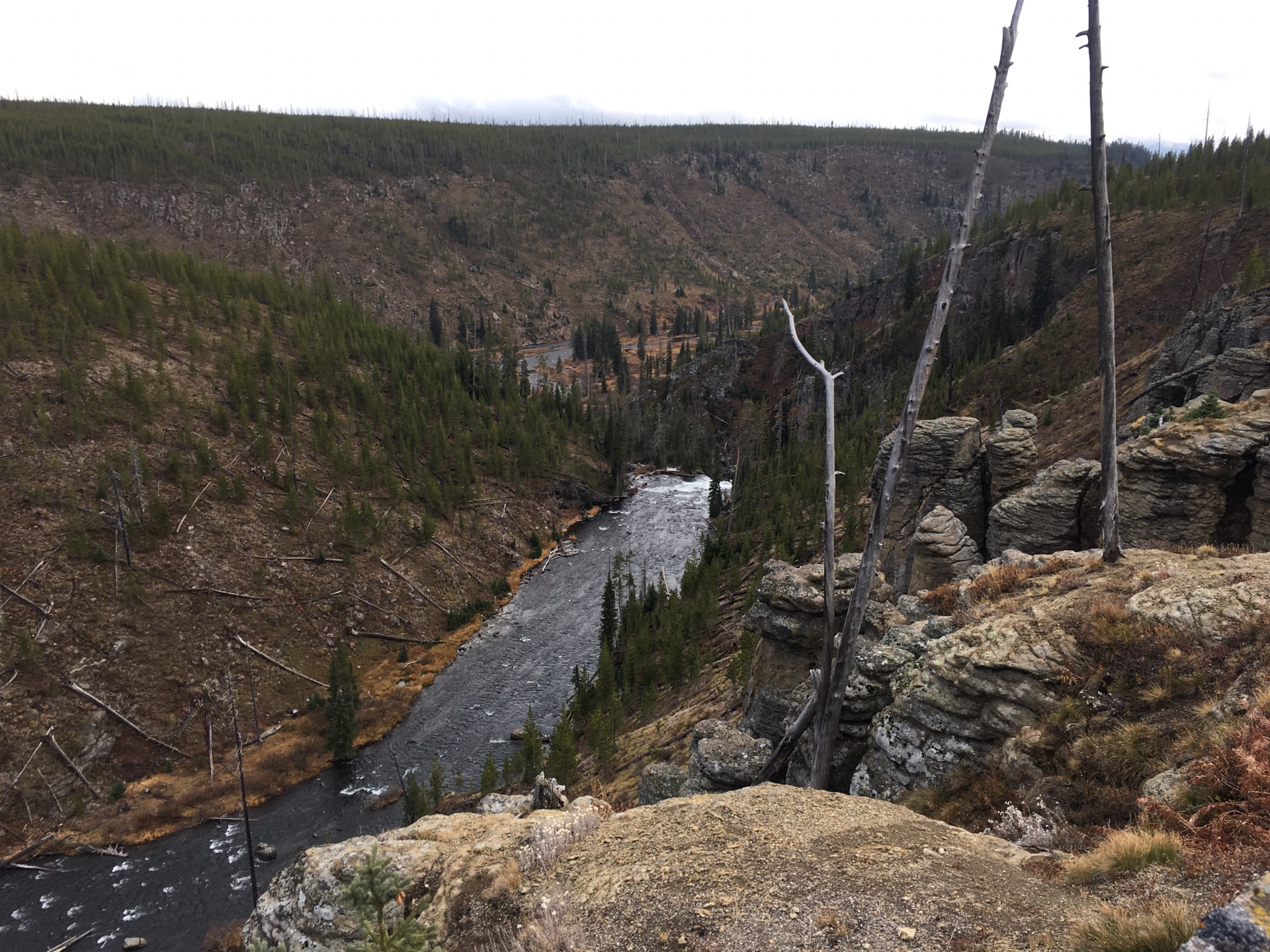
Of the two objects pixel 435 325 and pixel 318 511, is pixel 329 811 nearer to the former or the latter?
pixel 318 511

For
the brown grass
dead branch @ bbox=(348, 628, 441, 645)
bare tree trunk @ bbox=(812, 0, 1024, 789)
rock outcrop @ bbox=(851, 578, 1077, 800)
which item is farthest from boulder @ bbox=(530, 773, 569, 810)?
dead branch @ bbox=(348, 628, 441, 645)

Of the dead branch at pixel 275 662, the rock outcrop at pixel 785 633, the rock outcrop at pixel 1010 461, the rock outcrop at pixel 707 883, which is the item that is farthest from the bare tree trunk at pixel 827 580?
the dead branch at pixel 275 662

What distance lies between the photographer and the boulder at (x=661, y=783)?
17.6 meters

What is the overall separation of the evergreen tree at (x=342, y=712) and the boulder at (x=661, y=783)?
99.1ft

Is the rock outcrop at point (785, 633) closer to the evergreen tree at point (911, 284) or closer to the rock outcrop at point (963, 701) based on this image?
the rock outcrop at point (963, 701)

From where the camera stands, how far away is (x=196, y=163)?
594 feet

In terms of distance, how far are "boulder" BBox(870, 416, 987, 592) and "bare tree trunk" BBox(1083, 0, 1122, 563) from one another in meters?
14.7

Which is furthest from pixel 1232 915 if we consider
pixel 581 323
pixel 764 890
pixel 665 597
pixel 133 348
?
pixel 581 323

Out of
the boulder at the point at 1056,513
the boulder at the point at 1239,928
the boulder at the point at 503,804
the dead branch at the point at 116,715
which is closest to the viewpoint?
the boulder at the point at 1239,928

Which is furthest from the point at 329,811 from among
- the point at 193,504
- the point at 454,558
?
the point at 454,558

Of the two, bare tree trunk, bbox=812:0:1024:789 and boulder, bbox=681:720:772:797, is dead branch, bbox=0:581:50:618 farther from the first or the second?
bare tree trunk, bbox=812:0:1024:789

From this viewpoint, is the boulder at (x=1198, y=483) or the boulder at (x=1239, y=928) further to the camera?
Result: the boulder at (x=1198, y=483)

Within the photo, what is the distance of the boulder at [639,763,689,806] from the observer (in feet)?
57.7

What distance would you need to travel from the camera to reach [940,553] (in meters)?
24.7
